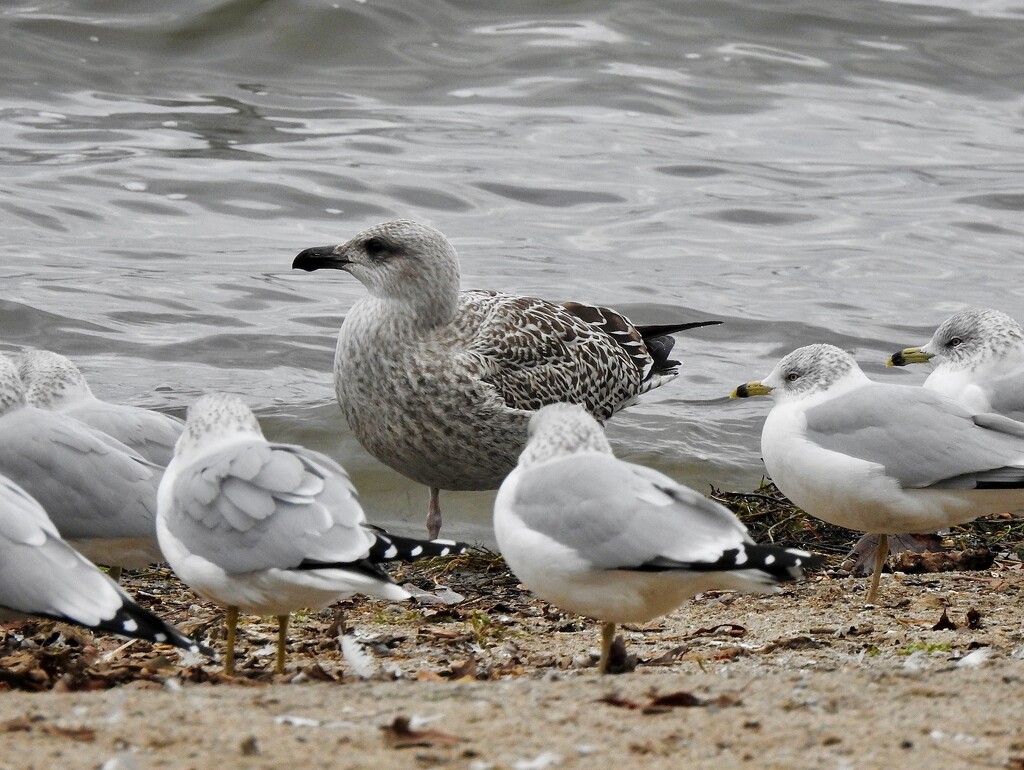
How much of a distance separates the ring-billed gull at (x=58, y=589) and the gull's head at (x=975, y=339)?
4.36 metres

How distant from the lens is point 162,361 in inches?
428

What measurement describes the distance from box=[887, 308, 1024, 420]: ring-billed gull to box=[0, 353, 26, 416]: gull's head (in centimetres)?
403

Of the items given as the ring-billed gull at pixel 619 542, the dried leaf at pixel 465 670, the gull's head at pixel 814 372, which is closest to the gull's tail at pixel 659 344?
the gull's head at pixel 814 372

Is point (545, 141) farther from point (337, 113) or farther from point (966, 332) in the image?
point (966, 332)

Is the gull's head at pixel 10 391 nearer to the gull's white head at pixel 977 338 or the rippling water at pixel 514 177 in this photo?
the rippling water at pixel 514 177

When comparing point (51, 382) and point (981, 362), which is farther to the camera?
point (981, 362)

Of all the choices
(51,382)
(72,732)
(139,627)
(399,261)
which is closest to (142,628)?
(139,627)

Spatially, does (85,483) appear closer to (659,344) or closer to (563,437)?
(563,437)

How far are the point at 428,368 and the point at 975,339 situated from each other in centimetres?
263

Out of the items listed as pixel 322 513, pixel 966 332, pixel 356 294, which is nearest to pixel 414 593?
pixel 322 513

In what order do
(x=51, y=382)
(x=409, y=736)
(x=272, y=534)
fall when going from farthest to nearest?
(x=51, y=382) < (x=272, y=534) < (x=409, y=736)

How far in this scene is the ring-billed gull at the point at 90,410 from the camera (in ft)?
19.4

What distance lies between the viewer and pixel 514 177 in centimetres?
1617

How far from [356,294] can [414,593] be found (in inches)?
273
